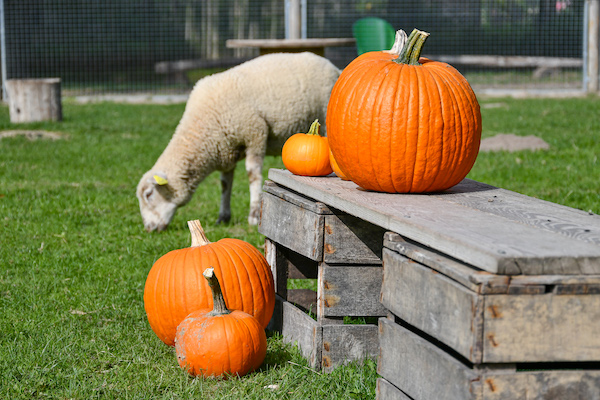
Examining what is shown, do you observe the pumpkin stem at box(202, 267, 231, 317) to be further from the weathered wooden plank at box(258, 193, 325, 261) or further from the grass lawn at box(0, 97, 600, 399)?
the weathered wooden plank at box(258, 193, 325, 261)

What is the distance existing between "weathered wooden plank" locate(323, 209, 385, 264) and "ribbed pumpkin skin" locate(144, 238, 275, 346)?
0.51 metres

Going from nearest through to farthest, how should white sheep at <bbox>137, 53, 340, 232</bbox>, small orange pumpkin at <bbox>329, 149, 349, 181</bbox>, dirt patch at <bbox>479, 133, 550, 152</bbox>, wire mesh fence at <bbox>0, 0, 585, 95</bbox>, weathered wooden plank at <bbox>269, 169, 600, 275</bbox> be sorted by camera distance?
weathered wooden plank at <bbox>269, 169, 600, 275</bbox> → small orange pumpkin at <bbox>329, 149, 349, 181</bbox> → white sheep at <bbox>137, 53, 340, 232</bbox> → dirt patch at <bbox>479, 133, 550, 152</bbox> → wire mesh fence at <bbox>0, 0, 585, 95</bbox>

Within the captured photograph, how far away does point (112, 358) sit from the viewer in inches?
132

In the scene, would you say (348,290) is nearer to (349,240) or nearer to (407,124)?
(349,240)

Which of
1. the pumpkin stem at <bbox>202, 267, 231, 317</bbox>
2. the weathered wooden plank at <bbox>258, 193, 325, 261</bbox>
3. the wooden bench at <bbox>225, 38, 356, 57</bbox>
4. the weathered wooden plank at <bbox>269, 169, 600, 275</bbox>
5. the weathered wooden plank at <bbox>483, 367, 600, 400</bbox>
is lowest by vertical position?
the pumpkin stem at <bbox>202, 267, 231, 317</bbox>

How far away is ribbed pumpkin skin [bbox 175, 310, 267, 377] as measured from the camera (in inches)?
117

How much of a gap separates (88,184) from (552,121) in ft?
24.2

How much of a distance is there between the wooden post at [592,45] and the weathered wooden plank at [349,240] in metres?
14.7

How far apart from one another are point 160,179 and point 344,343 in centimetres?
343

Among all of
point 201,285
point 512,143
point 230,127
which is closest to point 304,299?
point 201,285

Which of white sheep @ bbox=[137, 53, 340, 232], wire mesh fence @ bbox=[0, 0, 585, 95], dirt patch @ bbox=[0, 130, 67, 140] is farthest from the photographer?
wire mesh fence @ bbox=[0, 0, 585, 95]

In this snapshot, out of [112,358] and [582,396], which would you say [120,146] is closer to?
[112,358]

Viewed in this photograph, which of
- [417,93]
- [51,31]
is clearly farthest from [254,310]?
[51,31]

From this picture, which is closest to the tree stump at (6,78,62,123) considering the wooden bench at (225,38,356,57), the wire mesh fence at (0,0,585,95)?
the wire mesh fence at (0,0,585,95)
